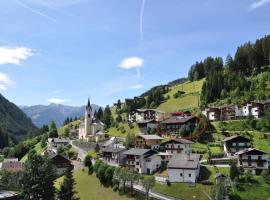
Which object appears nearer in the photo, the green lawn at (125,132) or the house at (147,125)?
the house at (147,125)

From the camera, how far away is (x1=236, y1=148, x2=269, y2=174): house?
7506 centimetres

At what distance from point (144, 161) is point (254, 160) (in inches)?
916

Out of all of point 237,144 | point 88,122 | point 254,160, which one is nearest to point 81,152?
point 88,122

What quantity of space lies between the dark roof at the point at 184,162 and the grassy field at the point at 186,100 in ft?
232

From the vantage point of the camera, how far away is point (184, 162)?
76125 mm

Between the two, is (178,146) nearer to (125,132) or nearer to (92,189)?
(92,189)

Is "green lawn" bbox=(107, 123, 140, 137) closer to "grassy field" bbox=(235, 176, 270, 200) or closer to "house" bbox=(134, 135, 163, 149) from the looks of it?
"house" bbox=(134, 135, 163, 149)

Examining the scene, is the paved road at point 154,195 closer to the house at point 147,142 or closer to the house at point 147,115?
the house at point 147,142

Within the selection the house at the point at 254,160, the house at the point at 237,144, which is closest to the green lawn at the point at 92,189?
the house at the point at 254,160

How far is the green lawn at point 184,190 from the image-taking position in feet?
222

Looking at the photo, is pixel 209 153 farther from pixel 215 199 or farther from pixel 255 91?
pixel 255 91

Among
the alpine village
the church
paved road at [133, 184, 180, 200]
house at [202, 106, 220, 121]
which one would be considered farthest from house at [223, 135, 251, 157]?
the church

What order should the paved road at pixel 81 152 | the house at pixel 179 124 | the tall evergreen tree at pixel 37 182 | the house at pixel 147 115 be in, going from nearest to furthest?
the tall evergreen tree at pixel 37 182, the house at pixel 179 124, the paved road at pixel 81 152, the house at pixel 147 115

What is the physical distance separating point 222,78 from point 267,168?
74.6 metres
